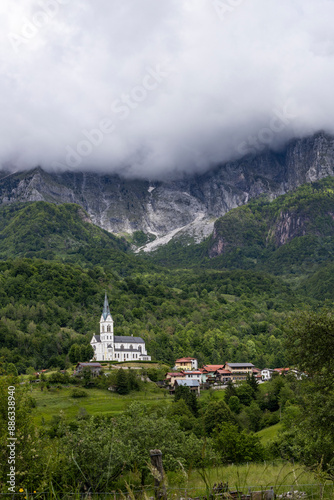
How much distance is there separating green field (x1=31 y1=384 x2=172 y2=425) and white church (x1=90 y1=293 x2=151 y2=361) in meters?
31.8

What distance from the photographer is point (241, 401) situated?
3024 inches

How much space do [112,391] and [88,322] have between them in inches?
2340

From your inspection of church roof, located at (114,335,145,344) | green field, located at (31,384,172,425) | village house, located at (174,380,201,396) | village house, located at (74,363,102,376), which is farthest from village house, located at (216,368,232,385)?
village house, located at (74,363,102,376)

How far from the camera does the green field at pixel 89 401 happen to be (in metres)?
61.3

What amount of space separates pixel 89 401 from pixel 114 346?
153 feet

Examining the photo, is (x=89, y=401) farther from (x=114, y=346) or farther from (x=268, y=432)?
(x=114, y=346)

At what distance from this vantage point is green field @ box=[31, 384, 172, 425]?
2412 inches

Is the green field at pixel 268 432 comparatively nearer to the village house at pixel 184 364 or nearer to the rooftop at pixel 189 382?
the rooftop at pixel 189 382

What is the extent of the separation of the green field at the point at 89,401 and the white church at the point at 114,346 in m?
31.8

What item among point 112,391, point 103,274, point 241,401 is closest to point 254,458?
point 241,401

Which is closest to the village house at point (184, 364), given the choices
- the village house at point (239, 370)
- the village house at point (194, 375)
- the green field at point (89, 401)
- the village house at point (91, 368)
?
the village house at point (239, 370)

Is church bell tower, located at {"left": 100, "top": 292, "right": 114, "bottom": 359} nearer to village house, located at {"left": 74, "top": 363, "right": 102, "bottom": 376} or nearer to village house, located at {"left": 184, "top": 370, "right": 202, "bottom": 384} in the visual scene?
village house, located at {"left": 74, "top": 363, "right": 102, "bottom": 376}
